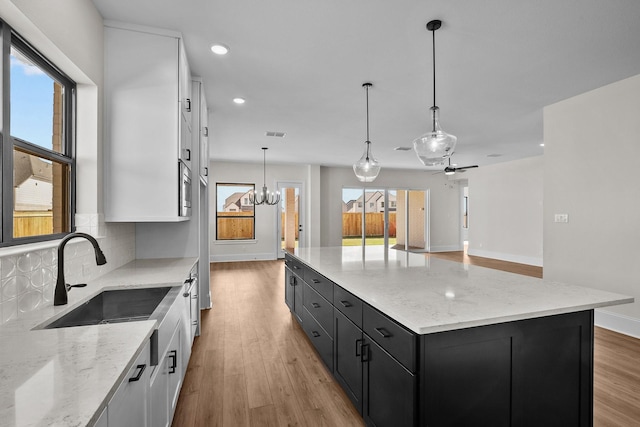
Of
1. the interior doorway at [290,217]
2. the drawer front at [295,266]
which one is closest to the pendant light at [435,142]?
the drawer front at [295,266]

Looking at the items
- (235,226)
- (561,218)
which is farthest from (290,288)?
(235,226)

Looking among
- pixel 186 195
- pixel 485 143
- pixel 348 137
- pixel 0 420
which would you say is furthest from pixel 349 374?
pixel 485 143

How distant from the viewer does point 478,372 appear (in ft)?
4.54

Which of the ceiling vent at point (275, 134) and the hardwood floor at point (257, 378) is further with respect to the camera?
the ceiling vent at point (275, 134)

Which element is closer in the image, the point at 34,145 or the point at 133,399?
the point at 133,399

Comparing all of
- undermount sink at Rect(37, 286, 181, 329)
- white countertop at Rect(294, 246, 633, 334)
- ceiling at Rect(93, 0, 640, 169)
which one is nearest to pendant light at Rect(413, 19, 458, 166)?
ceiling at Rect(93, 0, 640, 169)

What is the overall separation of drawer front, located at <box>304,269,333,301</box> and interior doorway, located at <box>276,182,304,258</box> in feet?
19.5

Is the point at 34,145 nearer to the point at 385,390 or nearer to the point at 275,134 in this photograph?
the point at 385,390

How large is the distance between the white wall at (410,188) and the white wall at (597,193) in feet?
19.2

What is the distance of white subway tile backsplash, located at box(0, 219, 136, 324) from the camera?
1.35 meters

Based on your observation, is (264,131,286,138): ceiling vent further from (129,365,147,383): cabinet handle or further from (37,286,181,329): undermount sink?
(129,365,147,383): cabinet handle

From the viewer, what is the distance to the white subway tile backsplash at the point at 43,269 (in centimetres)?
135

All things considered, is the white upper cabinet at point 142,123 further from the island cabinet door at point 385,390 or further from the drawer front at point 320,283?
the island cabinet door at point 385,390

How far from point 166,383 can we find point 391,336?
1182 millimetres
